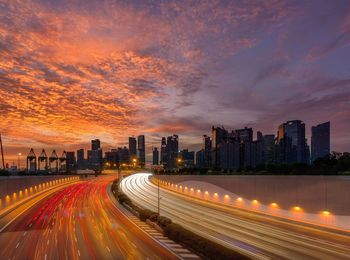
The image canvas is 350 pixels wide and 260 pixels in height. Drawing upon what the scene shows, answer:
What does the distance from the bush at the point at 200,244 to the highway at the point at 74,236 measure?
282 cm

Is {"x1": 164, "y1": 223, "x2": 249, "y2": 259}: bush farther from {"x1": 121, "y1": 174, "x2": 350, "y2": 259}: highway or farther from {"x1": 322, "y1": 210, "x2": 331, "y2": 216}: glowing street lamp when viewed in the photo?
{"x1": 322, "y1": 210, "x2": 331, "y2": 216}: glowing street lamp

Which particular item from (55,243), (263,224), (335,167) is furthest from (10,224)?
(335,167)

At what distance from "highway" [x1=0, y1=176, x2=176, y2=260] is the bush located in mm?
2815

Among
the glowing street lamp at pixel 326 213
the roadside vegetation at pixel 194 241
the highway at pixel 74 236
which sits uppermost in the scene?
the glowing street lamp at pixel 326 213

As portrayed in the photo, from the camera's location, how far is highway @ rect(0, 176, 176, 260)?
124ft

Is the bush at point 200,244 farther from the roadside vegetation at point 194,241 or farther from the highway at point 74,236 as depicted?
the highway at point 74,236

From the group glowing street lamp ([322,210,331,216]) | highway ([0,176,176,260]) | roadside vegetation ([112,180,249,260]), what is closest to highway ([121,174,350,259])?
glowing street lamp ([322,210,331,216])

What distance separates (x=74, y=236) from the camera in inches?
1893

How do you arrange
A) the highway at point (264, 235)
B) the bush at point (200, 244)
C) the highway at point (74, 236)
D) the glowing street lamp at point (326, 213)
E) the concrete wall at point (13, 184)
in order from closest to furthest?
the bush at point (200, 244), the highway at point (264, 235), the highway at point (74, 236), the glowing street lamp at point (326, 213), the concrete wall at point (13, 184)

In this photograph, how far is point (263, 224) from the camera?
2146 inches

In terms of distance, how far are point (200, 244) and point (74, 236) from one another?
19.6 meters

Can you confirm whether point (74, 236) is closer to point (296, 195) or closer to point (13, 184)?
point (296, 195)

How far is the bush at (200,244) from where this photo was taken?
1253 inches

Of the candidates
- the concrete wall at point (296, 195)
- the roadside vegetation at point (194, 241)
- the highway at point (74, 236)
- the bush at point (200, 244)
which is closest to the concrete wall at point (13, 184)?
the highway at point (74, 236)
